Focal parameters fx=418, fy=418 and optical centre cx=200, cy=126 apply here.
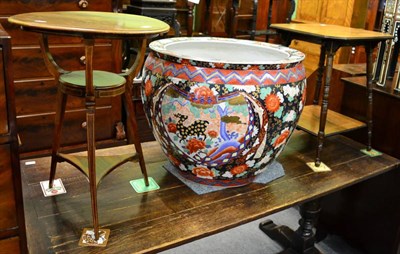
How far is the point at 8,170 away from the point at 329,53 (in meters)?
1.25

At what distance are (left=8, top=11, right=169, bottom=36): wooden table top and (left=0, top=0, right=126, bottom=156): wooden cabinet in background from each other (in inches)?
40.5

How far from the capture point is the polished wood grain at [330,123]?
1879 millimetres

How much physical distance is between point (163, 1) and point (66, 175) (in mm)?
1484

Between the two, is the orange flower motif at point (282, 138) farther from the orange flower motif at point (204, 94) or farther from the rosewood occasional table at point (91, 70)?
the rosewood occasional table at point (91, 70)

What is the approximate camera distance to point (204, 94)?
1347 millimetres

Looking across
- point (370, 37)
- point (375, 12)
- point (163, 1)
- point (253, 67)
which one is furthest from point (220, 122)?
point (375, 12)

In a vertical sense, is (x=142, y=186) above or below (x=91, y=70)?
below

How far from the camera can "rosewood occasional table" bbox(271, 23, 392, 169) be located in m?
1.67

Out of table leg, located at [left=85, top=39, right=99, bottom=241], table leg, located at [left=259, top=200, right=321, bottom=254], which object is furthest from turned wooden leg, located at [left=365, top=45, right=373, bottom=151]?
table leg, located at [left=85, top=39, right=99, bottom=241]

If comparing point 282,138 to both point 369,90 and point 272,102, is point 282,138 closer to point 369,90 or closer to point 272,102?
point 272,102

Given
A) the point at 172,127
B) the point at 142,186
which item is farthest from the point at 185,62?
the point at 142,186

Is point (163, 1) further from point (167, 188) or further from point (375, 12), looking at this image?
point (375, 12)

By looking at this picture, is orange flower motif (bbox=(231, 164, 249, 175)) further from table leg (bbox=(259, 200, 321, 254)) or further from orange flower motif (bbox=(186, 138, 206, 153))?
table leg (bbox=(259, 200, 321, 254))

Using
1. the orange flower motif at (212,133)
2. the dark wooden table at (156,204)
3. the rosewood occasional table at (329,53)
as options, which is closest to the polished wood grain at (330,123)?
the rosewood occasional table at (329,53)
